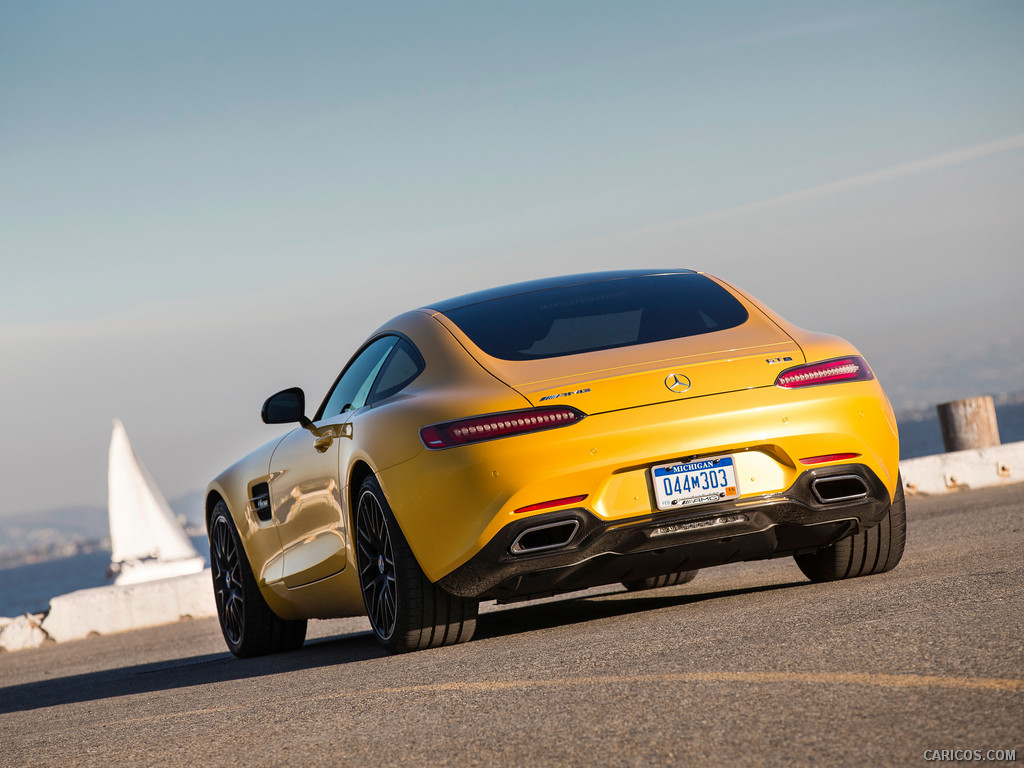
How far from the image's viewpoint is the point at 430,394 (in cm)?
514

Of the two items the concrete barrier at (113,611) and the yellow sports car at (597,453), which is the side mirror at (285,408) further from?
the concrete barrier at (113,611)

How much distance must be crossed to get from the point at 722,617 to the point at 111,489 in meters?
46.7

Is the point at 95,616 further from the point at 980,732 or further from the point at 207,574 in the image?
the point at 980,732

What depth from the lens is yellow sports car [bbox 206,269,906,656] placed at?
4.77 m

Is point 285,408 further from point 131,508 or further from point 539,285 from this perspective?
point 131,508

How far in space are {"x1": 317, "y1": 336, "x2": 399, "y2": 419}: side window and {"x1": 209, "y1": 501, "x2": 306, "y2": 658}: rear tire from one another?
1096 millimetres

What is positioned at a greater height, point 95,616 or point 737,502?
point 737,502

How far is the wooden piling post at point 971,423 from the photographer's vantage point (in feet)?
42.7

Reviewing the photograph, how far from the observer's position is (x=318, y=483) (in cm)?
605

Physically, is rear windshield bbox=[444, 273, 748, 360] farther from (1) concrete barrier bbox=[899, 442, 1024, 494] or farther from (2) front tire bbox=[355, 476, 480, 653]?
(1) concrete barrier bbox=[899, 442, 1024, 494]

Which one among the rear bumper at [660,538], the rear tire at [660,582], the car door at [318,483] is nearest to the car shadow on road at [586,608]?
the rear tire at [660,582]

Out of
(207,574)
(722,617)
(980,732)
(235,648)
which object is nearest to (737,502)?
(722,617)

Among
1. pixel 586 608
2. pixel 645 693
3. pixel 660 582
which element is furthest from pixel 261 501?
pixel 645 693

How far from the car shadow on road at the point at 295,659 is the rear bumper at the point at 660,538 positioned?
30.9 inches
